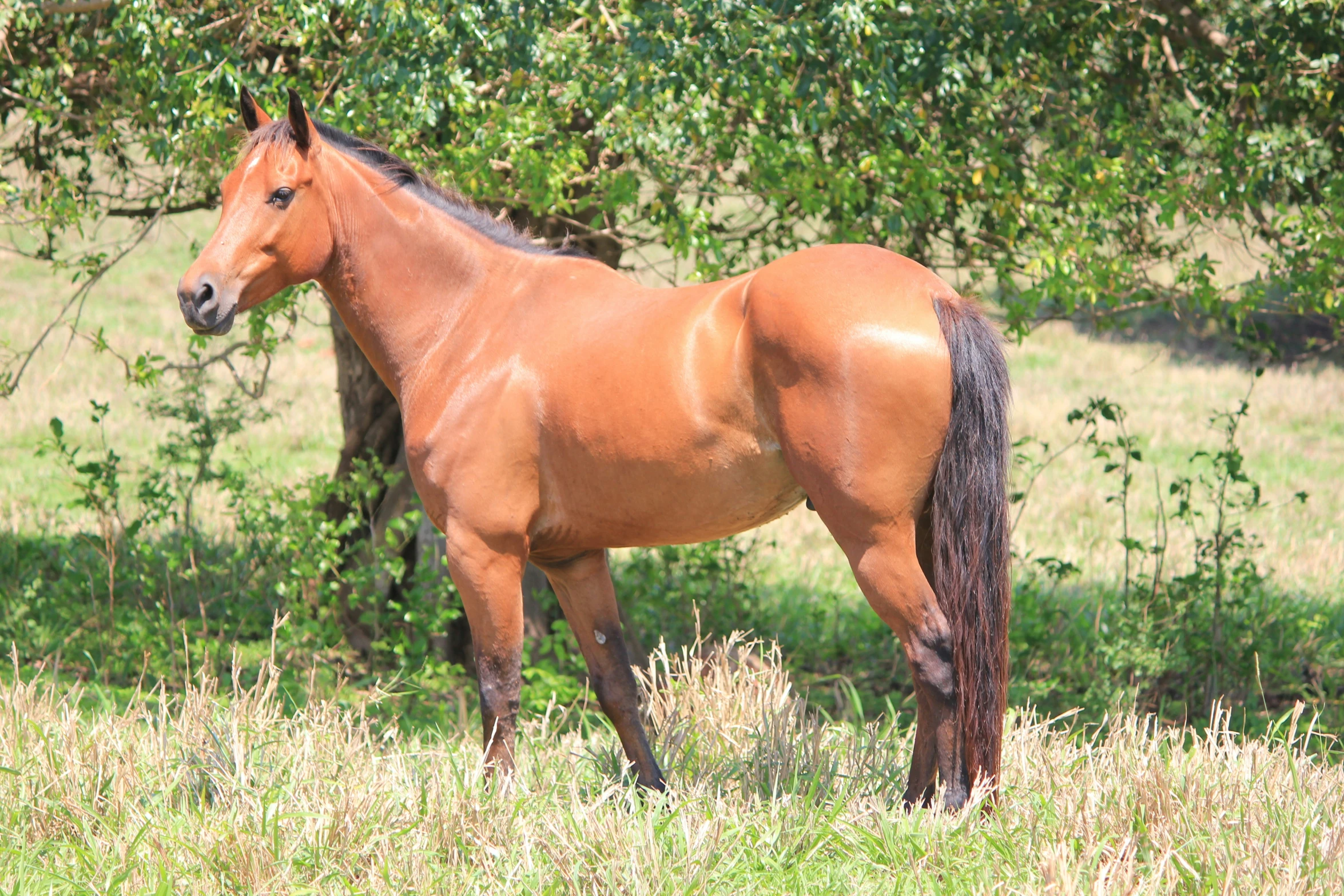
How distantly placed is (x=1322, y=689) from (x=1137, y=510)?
4.25m

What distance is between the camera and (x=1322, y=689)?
6.08m

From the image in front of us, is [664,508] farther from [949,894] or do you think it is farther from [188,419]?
[188,419]

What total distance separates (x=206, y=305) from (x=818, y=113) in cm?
241

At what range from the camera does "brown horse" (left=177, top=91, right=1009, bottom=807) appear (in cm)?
316

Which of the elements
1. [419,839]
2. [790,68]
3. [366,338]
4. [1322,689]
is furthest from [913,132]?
[1322,689]

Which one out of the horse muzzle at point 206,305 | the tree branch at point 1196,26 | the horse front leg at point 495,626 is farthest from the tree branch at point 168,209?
the tree branch at point 1196,26

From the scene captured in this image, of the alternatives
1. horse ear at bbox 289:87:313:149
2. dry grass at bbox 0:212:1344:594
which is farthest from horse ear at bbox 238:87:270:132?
dry grass at bbox 0:212:1344:594

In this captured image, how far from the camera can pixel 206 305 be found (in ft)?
11.2

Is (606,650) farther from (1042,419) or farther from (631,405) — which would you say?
(1042,419)

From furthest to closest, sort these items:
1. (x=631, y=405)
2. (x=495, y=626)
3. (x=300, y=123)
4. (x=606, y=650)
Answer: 1. (x=606, y=650)
2. (x=495, y=626)
3. (x=300, y=123)
4. (x=631, y=405)

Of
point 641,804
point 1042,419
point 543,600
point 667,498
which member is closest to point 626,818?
point 641,804

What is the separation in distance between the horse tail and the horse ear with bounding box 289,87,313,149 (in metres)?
1.96

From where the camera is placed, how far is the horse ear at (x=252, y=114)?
11.9ft

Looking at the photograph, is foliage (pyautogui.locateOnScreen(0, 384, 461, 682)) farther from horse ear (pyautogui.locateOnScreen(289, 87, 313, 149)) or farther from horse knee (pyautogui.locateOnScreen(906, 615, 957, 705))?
horse knee (pyautogui.locateOnScreen(906, 615, 957, 705))
